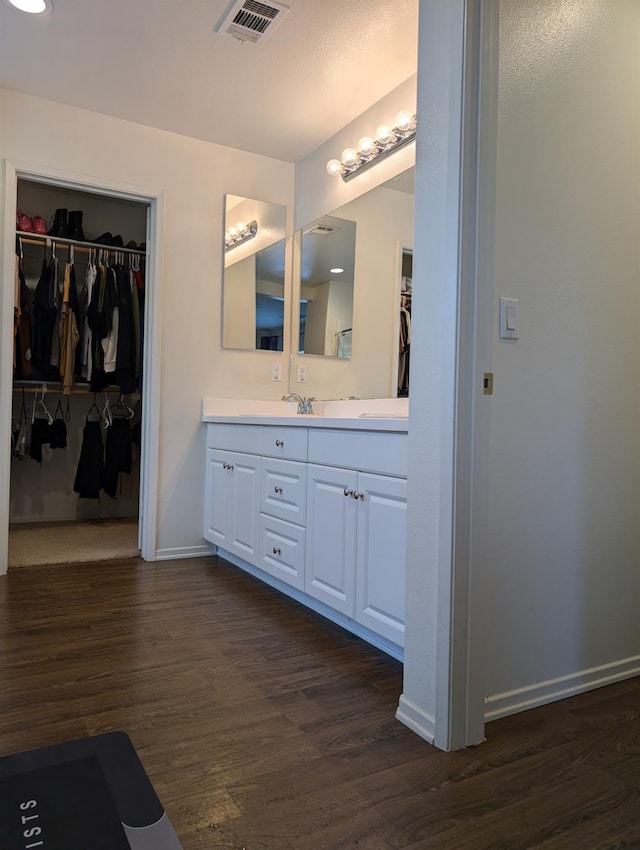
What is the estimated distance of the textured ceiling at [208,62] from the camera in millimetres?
2301

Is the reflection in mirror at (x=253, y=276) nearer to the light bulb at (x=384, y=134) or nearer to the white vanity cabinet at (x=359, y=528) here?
the light bulb at (x=384, y=134)

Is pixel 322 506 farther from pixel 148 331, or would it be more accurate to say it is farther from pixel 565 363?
pixel 148 331

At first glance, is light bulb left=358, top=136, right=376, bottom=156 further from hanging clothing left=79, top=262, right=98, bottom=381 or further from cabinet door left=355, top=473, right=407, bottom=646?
hanging clothing left=79, top=262, right=98, bottom=381

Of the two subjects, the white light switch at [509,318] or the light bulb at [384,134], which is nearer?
the white light switch at [509,318]

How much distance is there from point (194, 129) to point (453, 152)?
7.61 feet

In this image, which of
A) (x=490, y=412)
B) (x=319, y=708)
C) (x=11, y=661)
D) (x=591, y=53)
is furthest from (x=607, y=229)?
(x=11, y=661)

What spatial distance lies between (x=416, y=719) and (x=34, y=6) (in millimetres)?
2856

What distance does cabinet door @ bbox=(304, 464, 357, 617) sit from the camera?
7.01 feet

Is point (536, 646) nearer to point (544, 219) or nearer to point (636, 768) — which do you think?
point (636, 768)

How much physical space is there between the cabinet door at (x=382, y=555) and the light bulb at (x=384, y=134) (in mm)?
1761

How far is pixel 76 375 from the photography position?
405cm

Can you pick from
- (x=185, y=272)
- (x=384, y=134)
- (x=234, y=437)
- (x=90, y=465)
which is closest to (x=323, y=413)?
(x=234, y=437)

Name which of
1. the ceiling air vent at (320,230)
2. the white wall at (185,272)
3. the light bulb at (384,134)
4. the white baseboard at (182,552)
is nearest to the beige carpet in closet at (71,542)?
the white baseboard at (182,552)

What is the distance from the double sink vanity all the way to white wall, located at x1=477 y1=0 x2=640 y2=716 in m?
0.36
